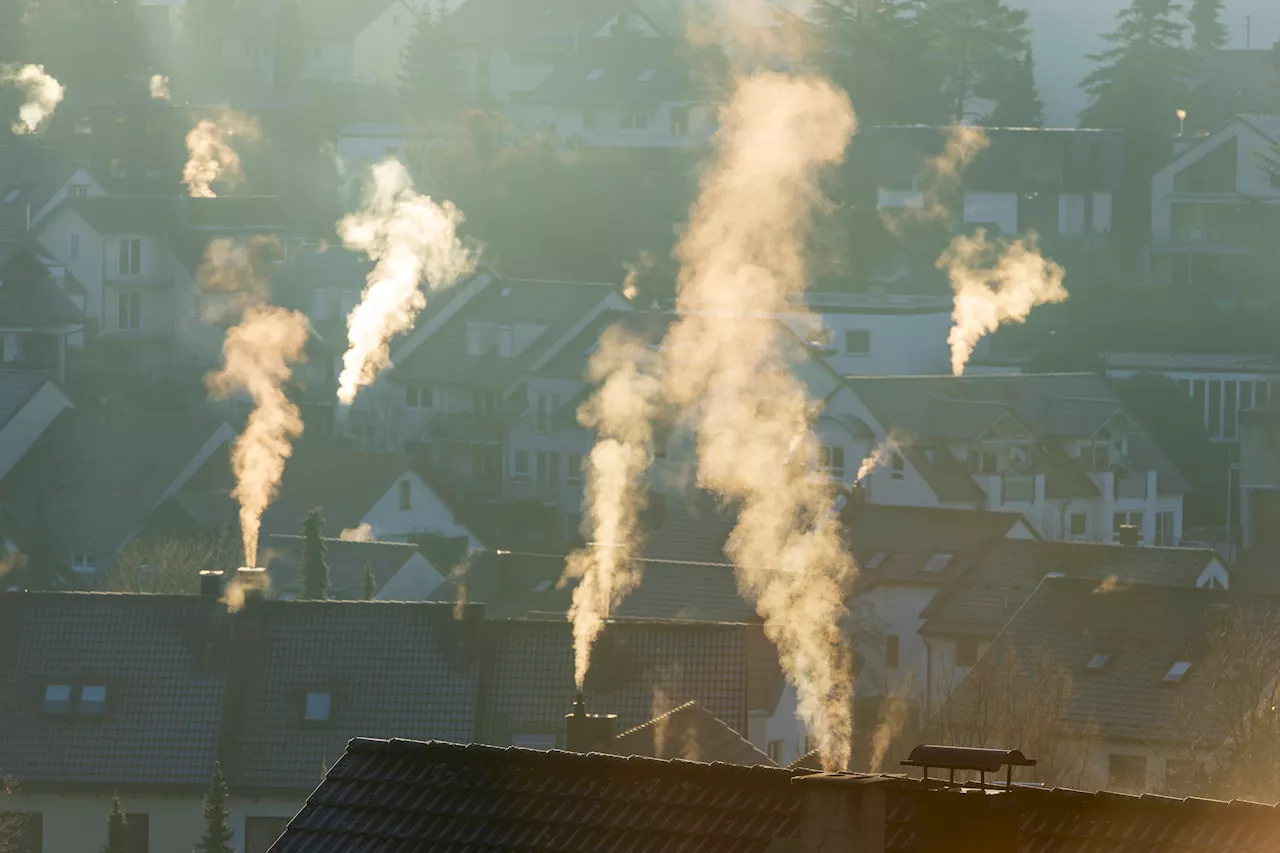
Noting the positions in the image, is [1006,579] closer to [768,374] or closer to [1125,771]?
[1125,771]

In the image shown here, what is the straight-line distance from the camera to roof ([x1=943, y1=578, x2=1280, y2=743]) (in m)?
43.7

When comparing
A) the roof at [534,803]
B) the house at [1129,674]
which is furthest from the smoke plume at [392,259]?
the roof at [534,803]

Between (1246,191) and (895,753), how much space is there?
48194 mm

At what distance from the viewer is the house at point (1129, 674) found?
4206cm

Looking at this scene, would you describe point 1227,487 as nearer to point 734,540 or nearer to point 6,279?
point 734,540

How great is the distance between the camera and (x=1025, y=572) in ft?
182

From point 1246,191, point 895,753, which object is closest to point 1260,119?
point 1246,191

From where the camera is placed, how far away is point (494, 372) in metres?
78.7

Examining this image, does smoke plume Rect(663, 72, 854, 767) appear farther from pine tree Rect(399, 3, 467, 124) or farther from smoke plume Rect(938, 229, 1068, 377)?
pine tree Rect(399, 3, 467, 124)

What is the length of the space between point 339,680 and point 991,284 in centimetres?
4449

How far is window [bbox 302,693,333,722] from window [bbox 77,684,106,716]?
2.76 meters

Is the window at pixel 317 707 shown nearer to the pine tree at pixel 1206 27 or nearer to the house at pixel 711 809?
the house at pixel 711 809

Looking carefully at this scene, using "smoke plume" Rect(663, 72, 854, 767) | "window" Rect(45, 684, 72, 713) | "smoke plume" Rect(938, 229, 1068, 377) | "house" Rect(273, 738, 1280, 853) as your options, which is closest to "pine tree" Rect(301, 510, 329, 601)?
"smoke plume" Rect(663, 72, 854, 767)

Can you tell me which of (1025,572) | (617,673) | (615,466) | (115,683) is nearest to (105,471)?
(615,466)
